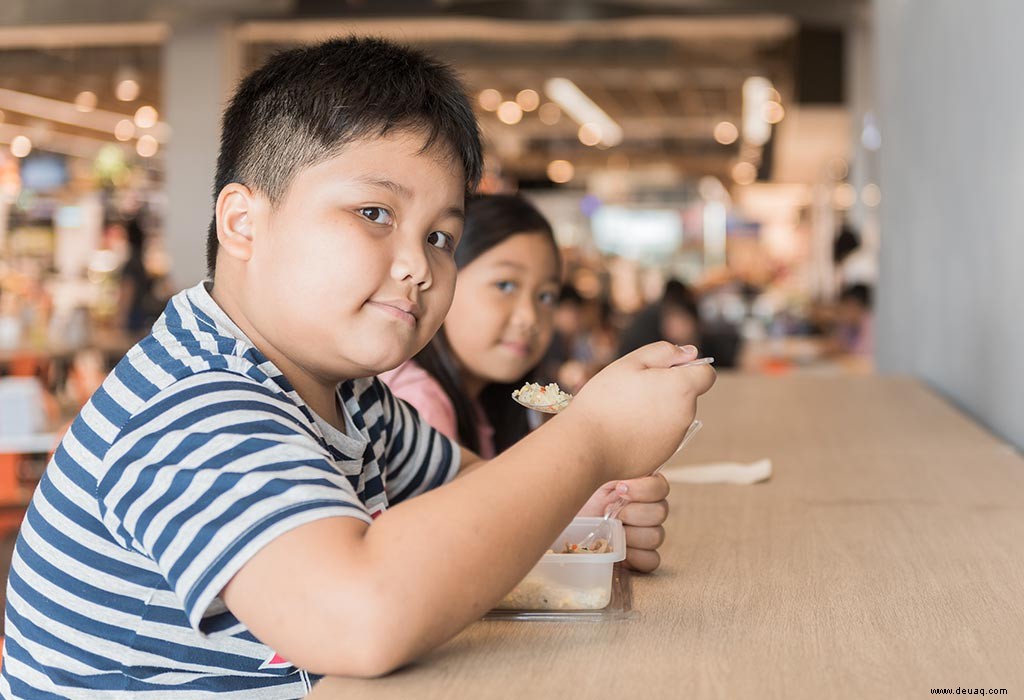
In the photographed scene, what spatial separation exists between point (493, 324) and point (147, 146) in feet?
35.5

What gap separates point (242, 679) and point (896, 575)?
622 mm

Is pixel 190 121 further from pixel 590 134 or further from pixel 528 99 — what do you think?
pixel 590 134

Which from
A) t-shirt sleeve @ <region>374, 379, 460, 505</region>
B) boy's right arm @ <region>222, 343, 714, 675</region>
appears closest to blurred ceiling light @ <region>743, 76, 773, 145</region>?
t-shirt sleeve @ <region>374, 379, 460, 505</region>

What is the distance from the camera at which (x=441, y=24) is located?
9.02m

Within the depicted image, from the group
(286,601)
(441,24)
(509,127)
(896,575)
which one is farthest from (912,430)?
(509,127)

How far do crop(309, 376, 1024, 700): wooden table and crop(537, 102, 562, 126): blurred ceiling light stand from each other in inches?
520

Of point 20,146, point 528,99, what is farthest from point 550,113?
point 20,146

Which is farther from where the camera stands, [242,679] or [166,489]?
[242,679]

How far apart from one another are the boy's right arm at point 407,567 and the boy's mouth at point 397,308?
0.56ft

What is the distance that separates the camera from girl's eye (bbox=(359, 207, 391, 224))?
92 centimetres

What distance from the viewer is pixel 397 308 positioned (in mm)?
933

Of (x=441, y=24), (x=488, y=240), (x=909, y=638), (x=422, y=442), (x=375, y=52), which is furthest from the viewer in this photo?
(x=441, y=24)

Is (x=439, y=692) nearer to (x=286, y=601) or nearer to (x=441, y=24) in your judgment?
(x=286, y=601)

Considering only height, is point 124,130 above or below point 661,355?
above
